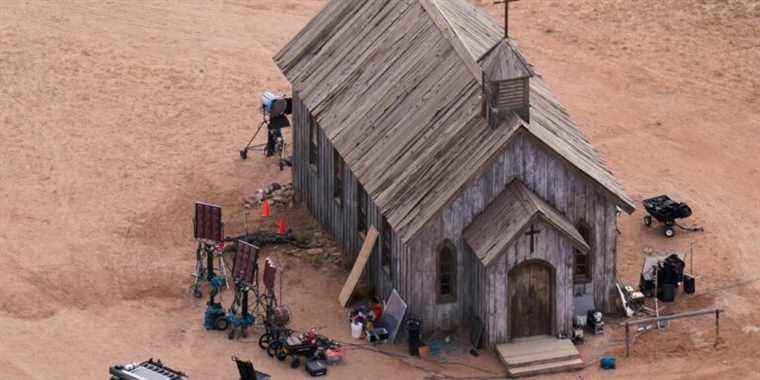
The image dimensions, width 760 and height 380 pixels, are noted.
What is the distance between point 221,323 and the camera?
57.2m

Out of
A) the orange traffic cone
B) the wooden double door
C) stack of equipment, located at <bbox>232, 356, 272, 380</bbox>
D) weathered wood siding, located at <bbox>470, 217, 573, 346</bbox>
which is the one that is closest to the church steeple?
weathered wood siding, located at <bbox>470, 217, 573, 346</bbox>

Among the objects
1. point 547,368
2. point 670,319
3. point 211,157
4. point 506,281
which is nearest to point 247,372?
point 506,281

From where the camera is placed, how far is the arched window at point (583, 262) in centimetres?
5638

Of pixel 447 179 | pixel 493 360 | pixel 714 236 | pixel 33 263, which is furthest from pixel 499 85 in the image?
pixel 33 263

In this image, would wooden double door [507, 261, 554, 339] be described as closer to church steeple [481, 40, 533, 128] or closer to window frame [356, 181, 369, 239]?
Result: church steeple [481, 40, 533, 128]

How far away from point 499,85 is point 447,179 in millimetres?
3046

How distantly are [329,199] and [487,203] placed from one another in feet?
29.9

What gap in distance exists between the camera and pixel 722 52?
254 ft

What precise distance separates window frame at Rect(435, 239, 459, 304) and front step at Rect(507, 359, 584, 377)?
2971mm

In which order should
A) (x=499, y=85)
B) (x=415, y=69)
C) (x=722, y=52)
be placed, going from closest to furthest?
1. (x=499, y=85)
2. (x=415, y=69)
3. (x=722, y=52)

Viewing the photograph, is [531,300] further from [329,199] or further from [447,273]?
[329,199]

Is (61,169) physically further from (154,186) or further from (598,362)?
(598,362)

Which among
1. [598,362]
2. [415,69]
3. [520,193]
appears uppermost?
[415,69]

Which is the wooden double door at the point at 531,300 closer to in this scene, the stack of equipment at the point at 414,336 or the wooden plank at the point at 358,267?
the stack of equipment at the point at 414,336
